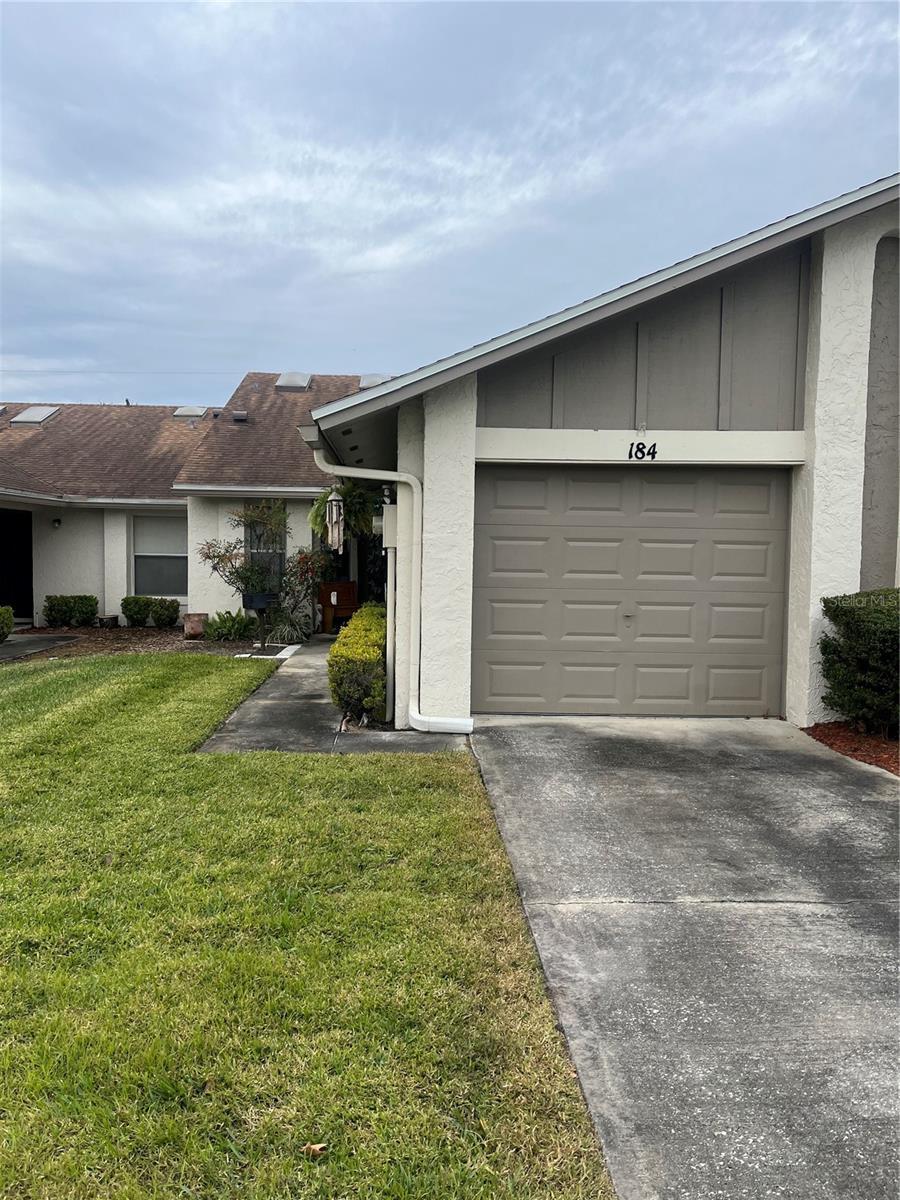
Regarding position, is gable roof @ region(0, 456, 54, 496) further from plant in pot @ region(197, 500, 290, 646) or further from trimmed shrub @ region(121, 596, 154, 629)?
plant in pot @ region(197, 500, 290, 646)

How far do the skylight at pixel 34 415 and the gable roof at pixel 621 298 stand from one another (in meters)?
15.2

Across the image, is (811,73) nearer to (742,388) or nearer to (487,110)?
(742,388)

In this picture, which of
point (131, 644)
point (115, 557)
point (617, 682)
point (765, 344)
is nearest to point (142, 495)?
point (115, 557)

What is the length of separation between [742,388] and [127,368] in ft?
153

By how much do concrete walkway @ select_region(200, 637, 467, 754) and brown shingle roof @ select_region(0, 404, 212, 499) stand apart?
25.4ft

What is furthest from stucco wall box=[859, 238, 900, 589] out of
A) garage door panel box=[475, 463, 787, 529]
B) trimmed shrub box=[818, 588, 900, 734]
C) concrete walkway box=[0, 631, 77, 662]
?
concrete walkway box=[0, 631, 77, 662]

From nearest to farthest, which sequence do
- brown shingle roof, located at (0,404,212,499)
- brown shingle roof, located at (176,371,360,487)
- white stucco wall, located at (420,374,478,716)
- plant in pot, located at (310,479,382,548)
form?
white stucco wall, located at (420,374,478,716) → plant in pot, located at (310,479,382,548) → brown shingle roof, located at (176,371,360,487) → brown shingle roof, located at (0,404,212,499)

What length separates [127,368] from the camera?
153 ft

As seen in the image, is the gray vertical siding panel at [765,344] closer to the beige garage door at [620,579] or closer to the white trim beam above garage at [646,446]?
the white trim beam above garage at [646,446]

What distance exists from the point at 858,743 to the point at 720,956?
4.17 m

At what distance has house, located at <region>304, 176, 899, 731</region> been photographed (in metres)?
6.97

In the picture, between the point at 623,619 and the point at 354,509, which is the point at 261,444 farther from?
the point at 623,619

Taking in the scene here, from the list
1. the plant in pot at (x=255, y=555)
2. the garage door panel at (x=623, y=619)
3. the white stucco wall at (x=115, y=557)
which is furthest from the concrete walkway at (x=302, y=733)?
the white stucco wall at (x=115, y=557)

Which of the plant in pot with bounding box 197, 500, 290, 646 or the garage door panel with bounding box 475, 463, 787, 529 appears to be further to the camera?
the plant in pot with bounding box 197, 500, 290, 646
